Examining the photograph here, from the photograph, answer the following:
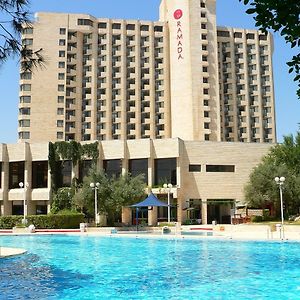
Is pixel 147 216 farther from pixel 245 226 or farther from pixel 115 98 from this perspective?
pixel 115 98

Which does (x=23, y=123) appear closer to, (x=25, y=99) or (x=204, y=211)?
(x=25, y=99)

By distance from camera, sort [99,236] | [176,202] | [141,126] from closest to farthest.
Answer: [99,236], [176,202], [141,126]

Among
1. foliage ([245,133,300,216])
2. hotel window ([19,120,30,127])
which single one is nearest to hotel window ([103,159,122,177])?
foliage ([245,133,300,216])

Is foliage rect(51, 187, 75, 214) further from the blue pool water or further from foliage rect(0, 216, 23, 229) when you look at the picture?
the blue pool water

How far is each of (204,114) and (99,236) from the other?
47456 millimetres

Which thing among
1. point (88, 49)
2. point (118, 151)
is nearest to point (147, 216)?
point (118, 151)

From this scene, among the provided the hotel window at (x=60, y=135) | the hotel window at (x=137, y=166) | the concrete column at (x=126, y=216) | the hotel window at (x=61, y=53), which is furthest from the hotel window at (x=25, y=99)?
the concrete column at (x=126, y=216)

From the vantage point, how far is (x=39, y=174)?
2347 inches

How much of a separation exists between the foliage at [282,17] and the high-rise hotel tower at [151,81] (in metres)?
73.2

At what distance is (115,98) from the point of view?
8606 centimetres

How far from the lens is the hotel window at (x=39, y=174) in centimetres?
5928

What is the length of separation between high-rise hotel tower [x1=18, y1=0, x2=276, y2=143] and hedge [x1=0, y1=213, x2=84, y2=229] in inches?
1441

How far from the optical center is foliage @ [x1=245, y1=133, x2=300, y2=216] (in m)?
48.5

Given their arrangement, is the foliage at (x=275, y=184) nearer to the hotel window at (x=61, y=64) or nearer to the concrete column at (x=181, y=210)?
the concrete column at (x=181, y=210)
